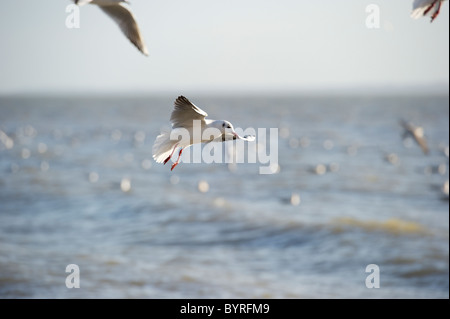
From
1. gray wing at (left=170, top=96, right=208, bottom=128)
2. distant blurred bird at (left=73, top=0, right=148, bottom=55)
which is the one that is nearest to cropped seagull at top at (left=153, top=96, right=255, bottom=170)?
gray wing at (left=170, top=96, right=208, bottom=128)

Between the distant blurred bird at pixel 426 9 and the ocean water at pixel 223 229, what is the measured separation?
29.5ft

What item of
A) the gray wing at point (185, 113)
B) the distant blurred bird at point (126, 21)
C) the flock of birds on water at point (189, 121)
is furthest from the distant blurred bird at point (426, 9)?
the distant blurred bird at point (126, 21)

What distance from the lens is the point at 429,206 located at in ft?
70.9

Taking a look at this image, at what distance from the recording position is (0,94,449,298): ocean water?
1354cm

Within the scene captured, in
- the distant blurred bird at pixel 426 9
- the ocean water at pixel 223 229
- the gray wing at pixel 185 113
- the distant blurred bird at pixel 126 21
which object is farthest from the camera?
the ocean water at pixel 223 229

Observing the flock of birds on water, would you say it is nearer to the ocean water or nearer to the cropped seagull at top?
the cropped seagull at top

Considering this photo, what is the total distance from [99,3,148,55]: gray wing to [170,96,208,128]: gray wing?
143 centimetres

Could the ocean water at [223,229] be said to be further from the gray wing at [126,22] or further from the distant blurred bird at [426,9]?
the distant blurred bird at [426,9]

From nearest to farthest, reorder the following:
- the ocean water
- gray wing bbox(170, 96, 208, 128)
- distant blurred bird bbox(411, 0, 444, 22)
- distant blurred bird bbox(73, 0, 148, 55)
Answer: gray wing bbox(170, 96, 208, 128) → distant blurred bird bbox(411, 0, 444, 22) → distant blurred bird bbox(73, 0, 148, 55) → the ocean water

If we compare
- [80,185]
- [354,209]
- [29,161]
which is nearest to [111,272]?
[354,209]

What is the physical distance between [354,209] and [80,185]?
11086mm

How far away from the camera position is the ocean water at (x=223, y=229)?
13539 mm

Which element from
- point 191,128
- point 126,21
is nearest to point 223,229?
point 126,21
